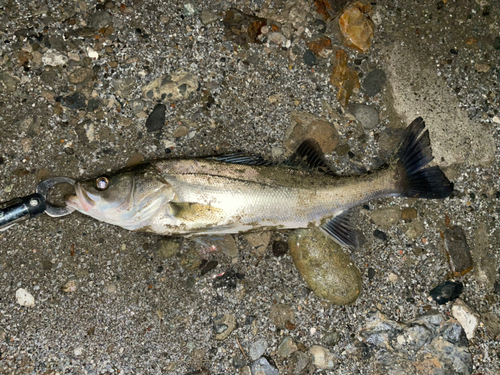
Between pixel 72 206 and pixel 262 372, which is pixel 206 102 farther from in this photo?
pixel 262 372

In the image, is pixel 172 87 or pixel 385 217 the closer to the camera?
pixel 172 87

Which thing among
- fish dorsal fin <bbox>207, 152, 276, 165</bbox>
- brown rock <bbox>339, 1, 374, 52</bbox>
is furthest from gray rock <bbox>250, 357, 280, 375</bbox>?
brown rock <bbox>339, 1, 374, 52</bbox>

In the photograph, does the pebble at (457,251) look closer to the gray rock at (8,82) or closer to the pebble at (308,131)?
the pebble at (308,131)

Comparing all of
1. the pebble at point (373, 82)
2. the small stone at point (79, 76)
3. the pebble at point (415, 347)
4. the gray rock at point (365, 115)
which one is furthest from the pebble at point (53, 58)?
the pebble at point (415, 347)

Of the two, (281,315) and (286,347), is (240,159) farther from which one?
(286,347)

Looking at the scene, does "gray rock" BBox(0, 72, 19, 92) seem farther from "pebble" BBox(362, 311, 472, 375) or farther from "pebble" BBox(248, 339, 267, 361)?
"pebble" BBox(362, 311, 472, 375)

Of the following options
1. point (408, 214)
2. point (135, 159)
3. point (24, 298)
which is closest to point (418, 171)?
point (408, 214)

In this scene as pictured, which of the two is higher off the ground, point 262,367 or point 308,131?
point 308,131

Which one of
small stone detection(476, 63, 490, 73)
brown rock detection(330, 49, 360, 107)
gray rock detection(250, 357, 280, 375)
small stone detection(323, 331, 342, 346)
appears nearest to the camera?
gray rock detection(250, 357, 280, 375)
